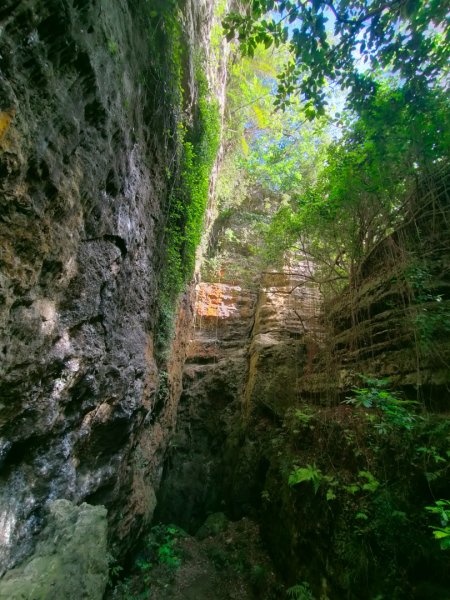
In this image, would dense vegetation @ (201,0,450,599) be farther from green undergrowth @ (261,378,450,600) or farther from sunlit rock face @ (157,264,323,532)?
sunlit rock face @ (157,264,323,532)

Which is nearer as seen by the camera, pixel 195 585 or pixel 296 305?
pixel 195 585

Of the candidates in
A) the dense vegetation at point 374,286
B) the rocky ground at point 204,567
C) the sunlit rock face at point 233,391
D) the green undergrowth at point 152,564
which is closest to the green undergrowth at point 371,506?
the dense vegetation at point 374,286

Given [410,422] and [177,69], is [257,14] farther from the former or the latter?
[410,422]

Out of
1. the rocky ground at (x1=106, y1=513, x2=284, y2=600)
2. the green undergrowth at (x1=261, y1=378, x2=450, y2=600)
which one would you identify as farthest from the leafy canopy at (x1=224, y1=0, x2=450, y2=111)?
the rocky ground at (x1=106, y1=513, x2=284, y2=600)

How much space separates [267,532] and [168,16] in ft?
26.6

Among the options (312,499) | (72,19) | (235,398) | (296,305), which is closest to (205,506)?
(235,398)

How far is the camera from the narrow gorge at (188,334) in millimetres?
2348

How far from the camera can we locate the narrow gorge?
2348 mm

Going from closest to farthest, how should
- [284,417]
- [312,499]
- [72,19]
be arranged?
1. [72,19]
2. [312,499]
3. [284,417]

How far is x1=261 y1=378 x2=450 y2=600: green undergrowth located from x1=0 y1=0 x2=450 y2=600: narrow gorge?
3 cm

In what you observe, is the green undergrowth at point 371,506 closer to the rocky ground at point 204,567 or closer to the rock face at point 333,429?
the rock face at point 333,429

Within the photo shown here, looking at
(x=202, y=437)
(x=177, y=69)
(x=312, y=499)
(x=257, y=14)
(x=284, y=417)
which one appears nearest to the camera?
(x=257, y=14)

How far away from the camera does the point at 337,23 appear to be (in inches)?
150

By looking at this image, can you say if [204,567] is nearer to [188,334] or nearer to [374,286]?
A: [188,334]
